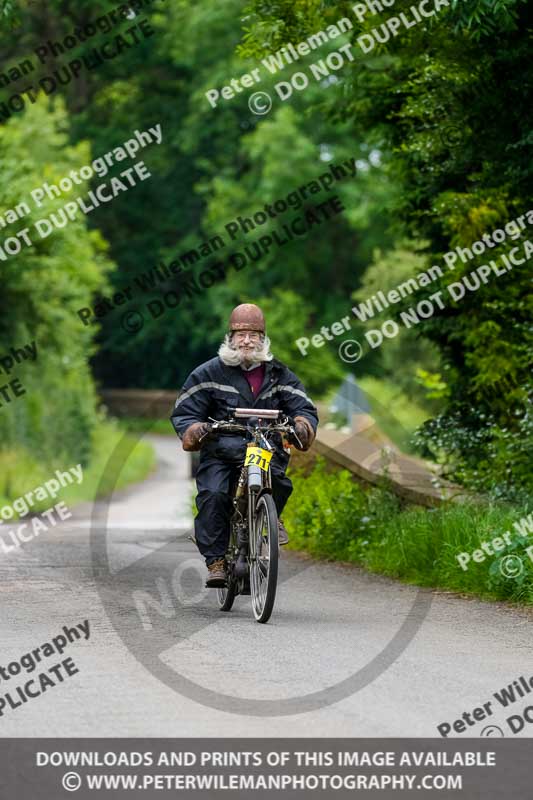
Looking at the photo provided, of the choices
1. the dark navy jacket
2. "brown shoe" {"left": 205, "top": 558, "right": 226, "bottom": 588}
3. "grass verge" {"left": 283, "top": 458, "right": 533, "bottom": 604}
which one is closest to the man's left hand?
the dark navy jacket

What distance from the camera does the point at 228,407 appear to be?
33.6 feet

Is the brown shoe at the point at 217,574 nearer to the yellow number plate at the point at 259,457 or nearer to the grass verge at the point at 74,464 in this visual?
the yellow number plate at the point at 259,457

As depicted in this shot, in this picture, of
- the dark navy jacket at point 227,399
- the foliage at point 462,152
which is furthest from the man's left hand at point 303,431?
the foliage at point 462,152

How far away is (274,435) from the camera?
406 inches

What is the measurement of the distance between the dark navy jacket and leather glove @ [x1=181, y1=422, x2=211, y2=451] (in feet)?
0.35

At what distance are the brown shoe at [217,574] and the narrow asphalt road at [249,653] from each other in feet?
0.72

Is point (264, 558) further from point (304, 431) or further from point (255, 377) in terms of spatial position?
point (255, 377)

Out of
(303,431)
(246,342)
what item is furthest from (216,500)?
(246,342)

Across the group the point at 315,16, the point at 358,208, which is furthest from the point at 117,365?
the point at 315,16

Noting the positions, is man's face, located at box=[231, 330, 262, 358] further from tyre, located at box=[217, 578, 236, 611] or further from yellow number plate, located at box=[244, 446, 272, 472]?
tyre, located at box=[217, 578, 236, 611]

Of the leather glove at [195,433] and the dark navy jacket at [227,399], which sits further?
the dark navy jacket at [227,399]

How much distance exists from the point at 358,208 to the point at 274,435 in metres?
36.8

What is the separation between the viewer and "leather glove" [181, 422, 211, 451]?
999 cm

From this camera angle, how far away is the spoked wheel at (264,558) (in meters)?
9.46
